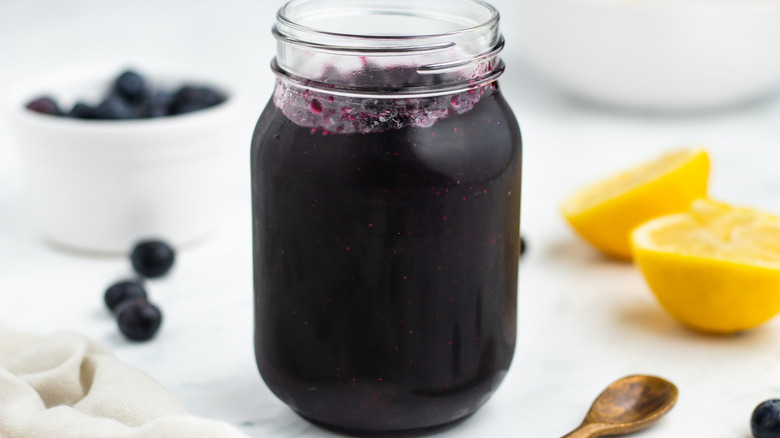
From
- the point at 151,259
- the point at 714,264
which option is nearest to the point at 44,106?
the point at 151,259

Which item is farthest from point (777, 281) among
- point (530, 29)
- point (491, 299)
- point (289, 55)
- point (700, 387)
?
point (530, 29)

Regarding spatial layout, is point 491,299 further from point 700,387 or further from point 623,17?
point 623,17

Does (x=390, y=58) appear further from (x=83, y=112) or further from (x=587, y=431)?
(x=83, y=112)

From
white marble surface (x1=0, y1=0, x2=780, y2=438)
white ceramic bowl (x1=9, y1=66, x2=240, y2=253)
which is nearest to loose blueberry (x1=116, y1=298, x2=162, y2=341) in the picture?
white marble surface (x1=0, y1=0, x2=780, y2=438)

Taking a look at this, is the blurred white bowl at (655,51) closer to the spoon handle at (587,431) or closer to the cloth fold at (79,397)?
the spoon handle at (587,431)

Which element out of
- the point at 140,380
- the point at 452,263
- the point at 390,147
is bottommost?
the point at 140,380

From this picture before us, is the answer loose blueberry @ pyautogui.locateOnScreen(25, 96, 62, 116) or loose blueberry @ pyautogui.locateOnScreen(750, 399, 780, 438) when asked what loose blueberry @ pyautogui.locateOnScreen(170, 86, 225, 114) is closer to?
loose blueberry @ pyautogui.locateOnScreen(25, 96, 62, 116)

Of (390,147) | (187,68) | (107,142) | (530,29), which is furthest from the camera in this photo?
(530,29)
